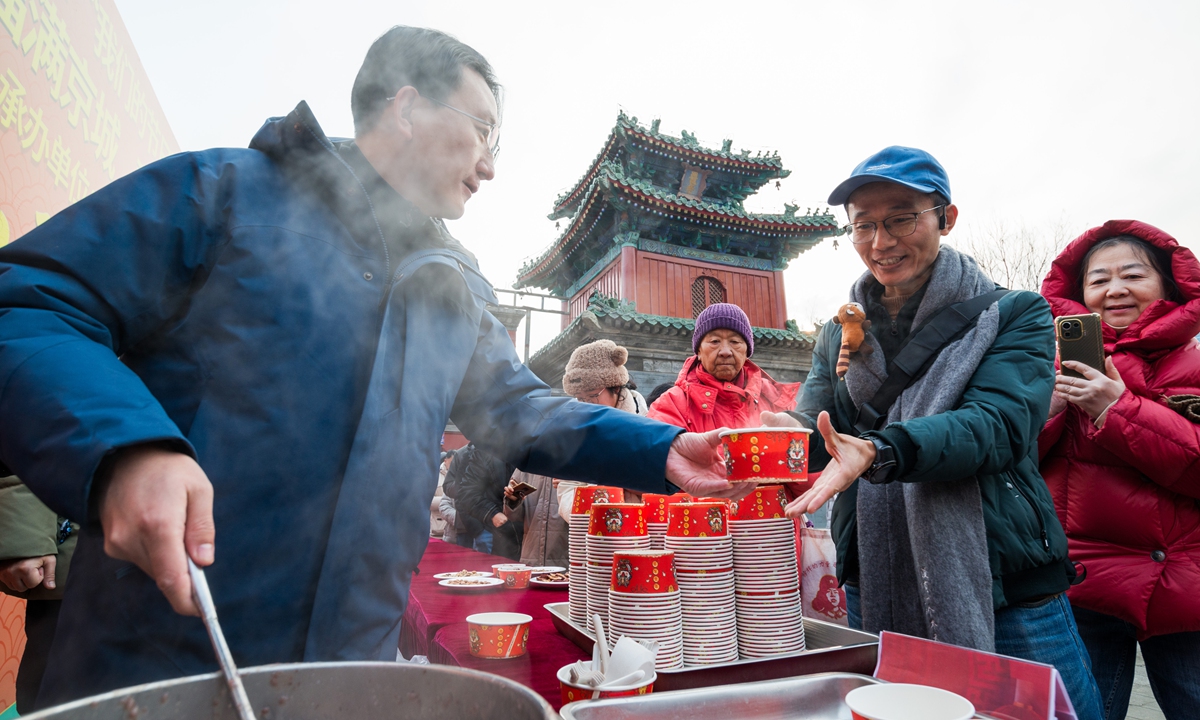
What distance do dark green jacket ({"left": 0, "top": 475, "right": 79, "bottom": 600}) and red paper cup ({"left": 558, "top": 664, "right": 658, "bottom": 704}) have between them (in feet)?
7.01

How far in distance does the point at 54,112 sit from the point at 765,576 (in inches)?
149

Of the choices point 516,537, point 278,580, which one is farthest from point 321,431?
point 516,537

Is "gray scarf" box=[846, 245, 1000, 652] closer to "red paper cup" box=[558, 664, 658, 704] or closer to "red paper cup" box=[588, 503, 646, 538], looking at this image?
"red paper cup" box=[588, 503, 646, 538]

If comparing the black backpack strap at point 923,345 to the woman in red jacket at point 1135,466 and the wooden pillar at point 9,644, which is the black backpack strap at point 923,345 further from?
the wooden pillar at point 9,644

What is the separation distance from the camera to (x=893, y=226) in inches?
69.8

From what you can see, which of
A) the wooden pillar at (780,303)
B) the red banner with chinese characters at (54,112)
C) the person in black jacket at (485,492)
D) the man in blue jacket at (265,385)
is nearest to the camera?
the man in blue jacket at (265,385)

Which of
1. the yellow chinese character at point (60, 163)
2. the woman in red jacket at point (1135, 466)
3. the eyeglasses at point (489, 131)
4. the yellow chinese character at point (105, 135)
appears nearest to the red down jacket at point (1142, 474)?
the woman in red jacket at point (1135, 466)

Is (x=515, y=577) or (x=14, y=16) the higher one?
(x=14, y=16)

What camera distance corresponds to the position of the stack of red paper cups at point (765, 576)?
4.51 ft

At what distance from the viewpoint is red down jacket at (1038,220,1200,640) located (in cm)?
179

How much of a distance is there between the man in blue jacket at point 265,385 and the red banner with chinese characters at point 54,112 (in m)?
2.22

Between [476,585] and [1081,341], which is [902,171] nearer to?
[1081,341]

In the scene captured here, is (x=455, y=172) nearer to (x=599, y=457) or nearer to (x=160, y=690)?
(x=599, y=457)

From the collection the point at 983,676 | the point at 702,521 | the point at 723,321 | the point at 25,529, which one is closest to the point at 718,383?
the point at 723,321
